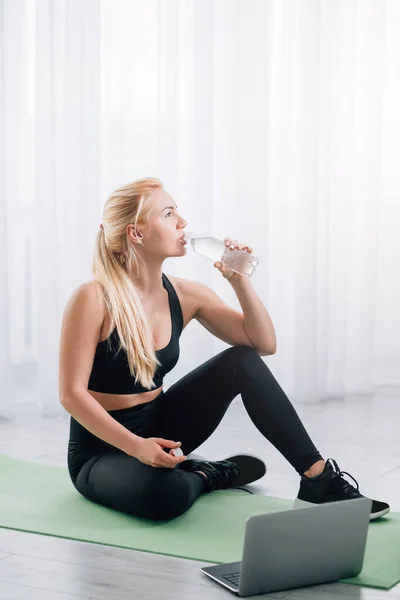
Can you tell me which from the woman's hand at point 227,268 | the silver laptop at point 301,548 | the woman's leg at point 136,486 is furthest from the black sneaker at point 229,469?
the silver laptop at point 301,548

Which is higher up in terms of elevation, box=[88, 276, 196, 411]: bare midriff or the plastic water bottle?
the plastic water bottle

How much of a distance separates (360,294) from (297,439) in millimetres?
1473

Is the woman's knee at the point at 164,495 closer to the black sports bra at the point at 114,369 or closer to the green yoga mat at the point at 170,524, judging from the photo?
the green yoga mat at the point at 170,524

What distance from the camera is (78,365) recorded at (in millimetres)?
2035

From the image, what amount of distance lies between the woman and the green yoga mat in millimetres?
33

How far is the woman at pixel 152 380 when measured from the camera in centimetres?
202

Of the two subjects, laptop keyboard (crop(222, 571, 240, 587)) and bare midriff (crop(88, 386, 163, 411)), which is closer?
laptop keyboard (crop(222, 571, 240, 587))

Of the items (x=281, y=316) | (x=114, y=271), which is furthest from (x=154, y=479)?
(x=281, y=316)

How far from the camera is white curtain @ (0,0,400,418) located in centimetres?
329

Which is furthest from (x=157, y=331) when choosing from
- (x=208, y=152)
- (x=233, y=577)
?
(x=208, y=152)

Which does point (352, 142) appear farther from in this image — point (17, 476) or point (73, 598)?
point (73, 598)

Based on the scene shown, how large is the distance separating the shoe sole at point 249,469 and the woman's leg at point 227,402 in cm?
16

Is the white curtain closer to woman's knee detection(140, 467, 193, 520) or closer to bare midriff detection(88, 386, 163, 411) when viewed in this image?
bare midriff detection(88, 386, 163, 411)

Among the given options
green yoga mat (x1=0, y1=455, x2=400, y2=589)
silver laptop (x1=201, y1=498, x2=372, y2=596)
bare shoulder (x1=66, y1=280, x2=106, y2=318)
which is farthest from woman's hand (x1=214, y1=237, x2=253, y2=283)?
silver laptop (x1=201, y1=498, x2=372, y2=596)
